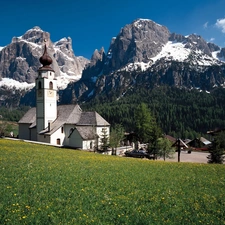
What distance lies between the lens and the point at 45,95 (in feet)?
177

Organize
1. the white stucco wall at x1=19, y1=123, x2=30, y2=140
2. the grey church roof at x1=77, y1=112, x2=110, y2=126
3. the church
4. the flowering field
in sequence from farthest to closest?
the white stucco wall at x1=19, y1=123, x2=30, y2=140
the grey church roof at x1=77, y1=112, x2=110, y2=126
the church
the flowering field

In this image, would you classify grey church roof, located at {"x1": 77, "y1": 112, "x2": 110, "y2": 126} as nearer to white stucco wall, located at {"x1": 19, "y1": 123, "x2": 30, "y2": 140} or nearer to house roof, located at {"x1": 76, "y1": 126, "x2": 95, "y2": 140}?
house roof, located at {"x1": 76, "y1": 126, "x2": 95, "y2": 140}

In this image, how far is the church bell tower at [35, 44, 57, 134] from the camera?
54.0 m

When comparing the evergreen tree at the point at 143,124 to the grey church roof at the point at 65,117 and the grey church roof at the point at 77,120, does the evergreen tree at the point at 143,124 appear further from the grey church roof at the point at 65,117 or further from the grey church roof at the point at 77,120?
the grey church roof at the point at 65,117

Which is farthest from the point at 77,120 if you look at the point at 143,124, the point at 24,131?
→ the point at 143,124

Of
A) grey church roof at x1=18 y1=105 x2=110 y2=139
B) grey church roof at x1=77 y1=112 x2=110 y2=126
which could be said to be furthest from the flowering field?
grey church roof at x1=77 y1=112 x2=110 y2=126

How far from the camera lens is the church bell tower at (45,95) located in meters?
54.0

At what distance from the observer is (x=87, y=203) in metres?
11.0

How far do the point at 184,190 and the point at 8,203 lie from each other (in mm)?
10735

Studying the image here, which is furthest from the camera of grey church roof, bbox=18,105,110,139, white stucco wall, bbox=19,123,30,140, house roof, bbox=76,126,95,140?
white stucco wall, bbox=19,123,30,140

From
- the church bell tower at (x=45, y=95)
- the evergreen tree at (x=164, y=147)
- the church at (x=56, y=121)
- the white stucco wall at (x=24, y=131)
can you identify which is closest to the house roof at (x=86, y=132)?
the church at (x=56, y=121)

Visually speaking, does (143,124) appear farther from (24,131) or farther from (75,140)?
(24,131)

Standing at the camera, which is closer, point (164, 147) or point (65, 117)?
point (164, 147)

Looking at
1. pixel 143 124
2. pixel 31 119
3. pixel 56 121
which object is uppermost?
pixel 31 119
